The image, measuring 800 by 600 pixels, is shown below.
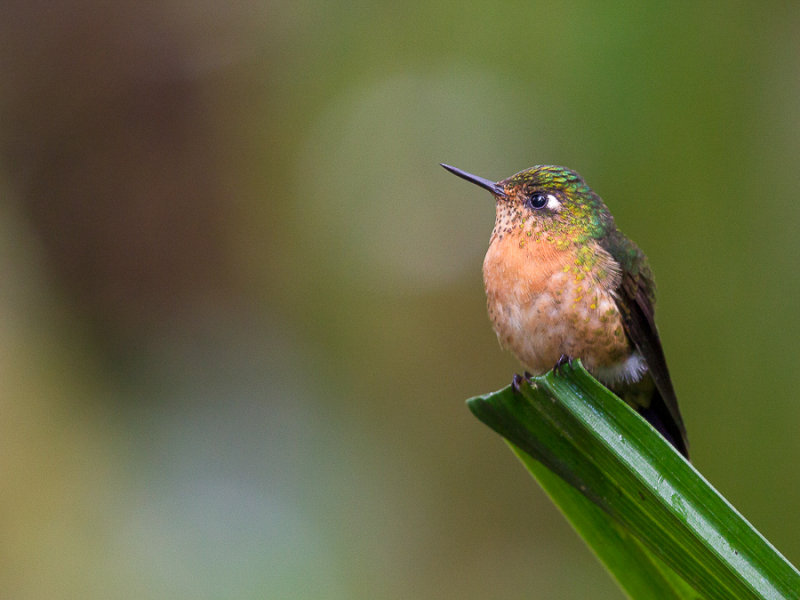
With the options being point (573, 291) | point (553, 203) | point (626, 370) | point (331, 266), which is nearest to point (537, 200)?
point (553, 203)

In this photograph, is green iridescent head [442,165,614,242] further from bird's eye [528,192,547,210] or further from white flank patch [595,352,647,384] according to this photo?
white flank patch [595,352,647,384]

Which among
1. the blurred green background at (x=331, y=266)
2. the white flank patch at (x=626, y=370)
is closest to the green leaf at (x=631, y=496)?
the white flank patch at (x=626, y=370)

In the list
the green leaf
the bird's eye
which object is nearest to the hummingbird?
the bird's eye

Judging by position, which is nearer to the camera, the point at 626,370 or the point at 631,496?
the point at 631,496

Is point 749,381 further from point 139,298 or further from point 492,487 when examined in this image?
point 139,298

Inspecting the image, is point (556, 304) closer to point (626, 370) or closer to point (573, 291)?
point (573, 291)

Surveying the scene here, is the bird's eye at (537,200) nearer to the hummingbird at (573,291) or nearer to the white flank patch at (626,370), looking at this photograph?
the hummingbird at (573,291)
